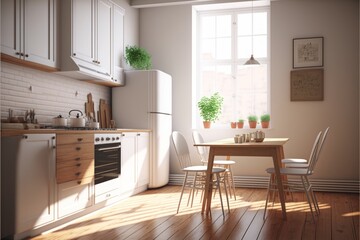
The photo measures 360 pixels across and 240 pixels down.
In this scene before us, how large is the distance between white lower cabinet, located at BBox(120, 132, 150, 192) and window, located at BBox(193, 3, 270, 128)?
1.31 metres

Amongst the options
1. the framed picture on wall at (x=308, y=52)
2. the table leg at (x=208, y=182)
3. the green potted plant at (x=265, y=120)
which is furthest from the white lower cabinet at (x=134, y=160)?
the framed picture on wall at (x=308, y=52)

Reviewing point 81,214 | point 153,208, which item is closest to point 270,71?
point 153,208

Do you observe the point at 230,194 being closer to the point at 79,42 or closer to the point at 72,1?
the point at 79,42

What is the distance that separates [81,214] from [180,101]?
2921mm

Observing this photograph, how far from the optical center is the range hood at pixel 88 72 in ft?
14.1

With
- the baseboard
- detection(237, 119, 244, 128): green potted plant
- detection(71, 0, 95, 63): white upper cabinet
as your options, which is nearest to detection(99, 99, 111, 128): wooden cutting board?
detection(71, 0, 95, 63): white upper cabinet

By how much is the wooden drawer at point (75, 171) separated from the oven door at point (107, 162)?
0.66ft

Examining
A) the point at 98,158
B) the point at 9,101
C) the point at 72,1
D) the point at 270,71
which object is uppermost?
the point at 72,1

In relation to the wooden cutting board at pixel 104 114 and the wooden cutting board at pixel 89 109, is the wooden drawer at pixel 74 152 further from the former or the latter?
the wooden cutting board at pixel 104 114

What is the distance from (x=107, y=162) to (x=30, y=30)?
5.54ft

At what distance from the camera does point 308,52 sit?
589cm

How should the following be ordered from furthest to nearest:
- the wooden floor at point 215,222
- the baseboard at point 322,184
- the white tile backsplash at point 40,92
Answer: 1. the baseboard at point 322,184
2. the white tile backsplash at point 40,92
3. the wooden floor at point 215,222

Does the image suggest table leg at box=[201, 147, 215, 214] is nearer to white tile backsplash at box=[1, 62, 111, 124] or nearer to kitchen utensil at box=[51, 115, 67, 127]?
kitchen utensil at box=[51, 115, 67, 127]

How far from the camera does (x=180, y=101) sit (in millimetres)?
6504
